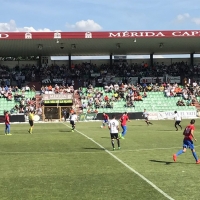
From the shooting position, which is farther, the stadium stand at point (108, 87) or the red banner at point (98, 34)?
the stadium stand at point (108, 87)

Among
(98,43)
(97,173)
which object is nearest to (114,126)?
(97,173)

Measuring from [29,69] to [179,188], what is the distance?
53507 mm

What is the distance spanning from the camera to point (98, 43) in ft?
182

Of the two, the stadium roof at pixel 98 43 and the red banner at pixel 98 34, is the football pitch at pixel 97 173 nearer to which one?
the red banner at pixel 98 34

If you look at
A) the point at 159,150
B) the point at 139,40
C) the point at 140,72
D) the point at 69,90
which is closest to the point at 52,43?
the point at 69,90

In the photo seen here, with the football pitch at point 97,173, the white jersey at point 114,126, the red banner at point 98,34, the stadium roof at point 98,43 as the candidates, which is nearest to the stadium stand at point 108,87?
the stadium roof at point 98,43

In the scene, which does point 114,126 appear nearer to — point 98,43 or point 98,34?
point 98,34

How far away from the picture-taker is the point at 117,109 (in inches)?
2105

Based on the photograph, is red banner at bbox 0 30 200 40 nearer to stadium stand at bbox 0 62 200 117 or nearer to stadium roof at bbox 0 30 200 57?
stadium roof at bbox 0 30 200 57

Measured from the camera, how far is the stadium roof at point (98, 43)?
51.3m

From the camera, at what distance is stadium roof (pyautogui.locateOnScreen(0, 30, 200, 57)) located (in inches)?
2020

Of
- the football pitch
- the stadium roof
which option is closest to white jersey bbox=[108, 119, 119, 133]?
the football pitch

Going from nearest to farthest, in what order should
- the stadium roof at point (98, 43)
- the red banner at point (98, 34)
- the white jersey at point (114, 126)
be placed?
the white jersey at point (114, 126) → the red banner at point (98, 34) → the stadium roof at point (98, 43)

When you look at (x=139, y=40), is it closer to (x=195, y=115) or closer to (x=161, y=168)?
(x=195, y=115)
